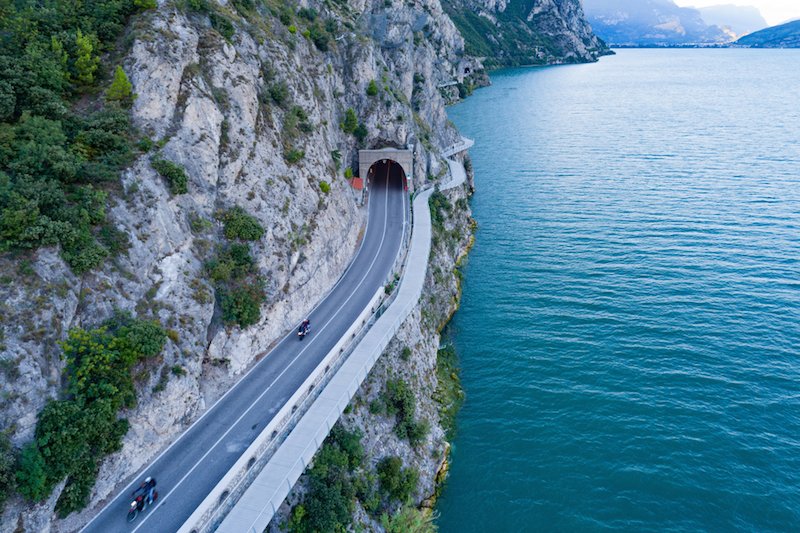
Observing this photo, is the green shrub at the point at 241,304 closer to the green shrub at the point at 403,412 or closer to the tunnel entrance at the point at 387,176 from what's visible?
the green shrub at the point at 403,412

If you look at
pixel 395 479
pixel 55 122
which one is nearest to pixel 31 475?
pixel 395 479

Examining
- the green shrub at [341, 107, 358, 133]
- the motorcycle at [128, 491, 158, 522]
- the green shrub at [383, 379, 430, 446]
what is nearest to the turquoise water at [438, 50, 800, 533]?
the green shrub at [383, 379, 430, 446]

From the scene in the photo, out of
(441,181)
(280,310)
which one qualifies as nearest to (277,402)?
(280,310)

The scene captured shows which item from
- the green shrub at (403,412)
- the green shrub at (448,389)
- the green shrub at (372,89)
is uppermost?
the green shrub at (372,89)

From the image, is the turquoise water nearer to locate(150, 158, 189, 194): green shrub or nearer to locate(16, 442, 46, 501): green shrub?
locate(16, 442, 46, 501): green shrub

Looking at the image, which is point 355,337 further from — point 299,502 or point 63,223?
point 63,223

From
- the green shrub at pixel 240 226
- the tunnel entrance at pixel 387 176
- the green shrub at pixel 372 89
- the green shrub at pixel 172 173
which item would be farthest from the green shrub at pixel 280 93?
Result: the green shrub at pixel 372 89

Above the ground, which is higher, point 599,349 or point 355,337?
point 355,337
